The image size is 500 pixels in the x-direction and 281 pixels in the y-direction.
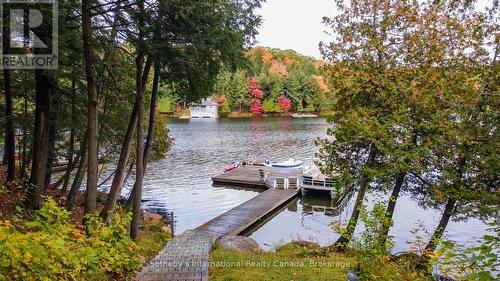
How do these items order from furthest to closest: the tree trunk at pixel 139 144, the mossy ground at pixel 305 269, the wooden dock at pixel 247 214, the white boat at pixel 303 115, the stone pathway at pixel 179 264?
the white boat at pixel 303 115 < the wooden dock at pixel 247 214 < the tree trunk at pixel 139 144 < the stone pathway at pixel 179 264 < the mossy ground at pixel 305 269

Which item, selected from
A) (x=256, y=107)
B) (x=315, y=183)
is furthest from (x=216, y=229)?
(x=256, y=107)

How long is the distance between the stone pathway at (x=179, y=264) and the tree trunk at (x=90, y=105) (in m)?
1.86

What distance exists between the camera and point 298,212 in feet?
68.7

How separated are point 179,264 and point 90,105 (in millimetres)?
3835

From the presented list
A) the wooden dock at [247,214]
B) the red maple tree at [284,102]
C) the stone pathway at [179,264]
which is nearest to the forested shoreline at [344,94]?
the stone pathway at [179,264]

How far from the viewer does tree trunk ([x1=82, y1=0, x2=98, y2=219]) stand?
6780 mm

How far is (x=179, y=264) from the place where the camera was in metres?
7.88

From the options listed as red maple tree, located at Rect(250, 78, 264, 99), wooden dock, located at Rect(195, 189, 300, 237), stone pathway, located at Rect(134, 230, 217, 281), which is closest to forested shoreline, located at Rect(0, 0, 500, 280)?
stone pathway, located at Rect(134, 230, 217, 281)

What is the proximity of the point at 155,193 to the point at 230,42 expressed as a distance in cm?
1797

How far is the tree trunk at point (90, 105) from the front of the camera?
6.78 m

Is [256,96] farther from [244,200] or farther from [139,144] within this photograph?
[139,144]

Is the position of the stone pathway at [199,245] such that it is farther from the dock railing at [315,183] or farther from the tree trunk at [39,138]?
the tree trunk at [39,138]

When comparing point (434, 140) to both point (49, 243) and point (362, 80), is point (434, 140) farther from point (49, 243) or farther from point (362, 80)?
point (49, 243)

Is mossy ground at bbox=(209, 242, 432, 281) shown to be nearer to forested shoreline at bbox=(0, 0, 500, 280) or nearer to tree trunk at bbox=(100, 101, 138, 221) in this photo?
forested shoreline at bbox=(0, 0, 500, 280)
